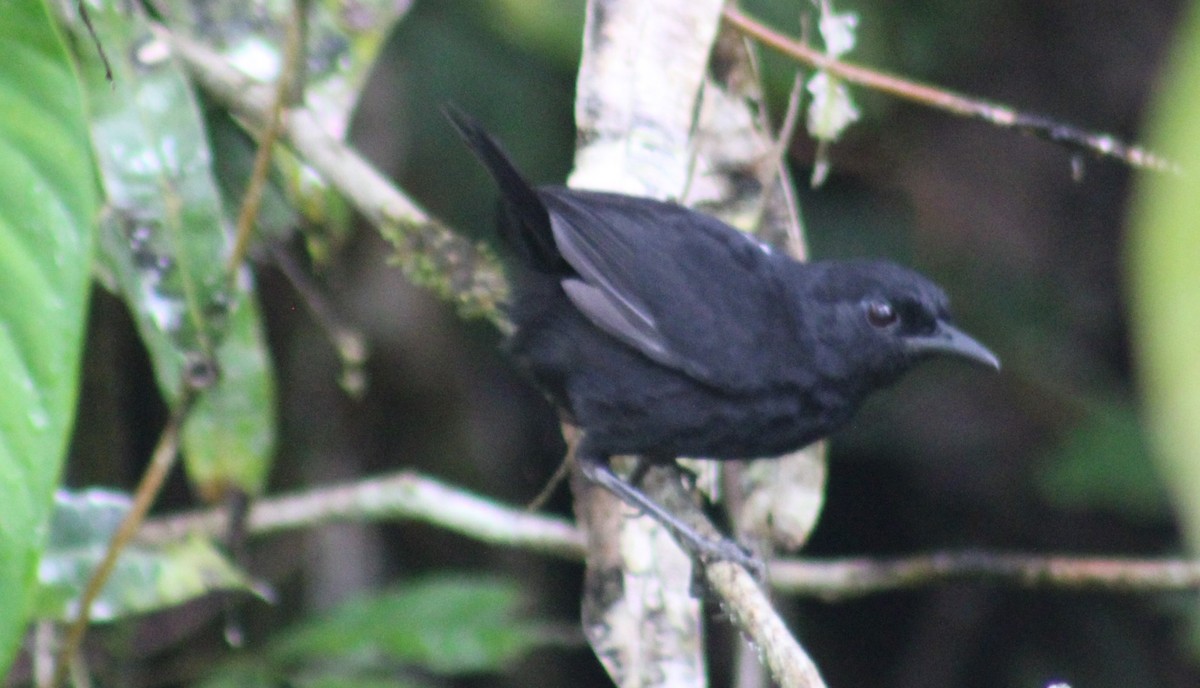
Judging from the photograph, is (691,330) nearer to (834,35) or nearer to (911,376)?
(834,35)

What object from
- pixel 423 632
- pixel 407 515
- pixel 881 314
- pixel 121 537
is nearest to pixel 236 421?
pixel 121 537

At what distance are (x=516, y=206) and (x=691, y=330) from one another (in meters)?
0.47

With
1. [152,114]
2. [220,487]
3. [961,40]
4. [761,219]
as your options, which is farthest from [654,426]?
[961,40]

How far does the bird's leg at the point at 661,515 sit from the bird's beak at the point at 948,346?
0.60 meters

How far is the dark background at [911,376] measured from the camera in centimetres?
432

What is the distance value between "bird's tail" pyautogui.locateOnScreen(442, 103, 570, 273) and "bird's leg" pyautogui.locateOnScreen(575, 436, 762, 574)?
44cm

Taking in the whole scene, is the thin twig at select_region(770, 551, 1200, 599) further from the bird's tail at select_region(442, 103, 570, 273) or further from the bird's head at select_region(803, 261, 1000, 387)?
the bird's tail at select_region(442, 103, 570, 273)

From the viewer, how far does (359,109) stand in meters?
4.43

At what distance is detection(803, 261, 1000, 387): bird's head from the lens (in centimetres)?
288

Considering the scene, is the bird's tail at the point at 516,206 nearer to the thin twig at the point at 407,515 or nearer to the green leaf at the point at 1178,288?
the thin twig at the point at 407,515

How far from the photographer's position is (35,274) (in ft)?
6.43

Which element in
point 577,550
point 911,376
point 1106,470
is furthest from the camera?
point 911,376

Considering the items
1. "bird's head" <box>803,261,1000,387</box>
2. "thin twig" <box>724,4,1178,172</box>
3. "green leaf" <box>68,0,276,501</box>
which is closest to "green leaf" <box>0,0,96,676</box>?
"green leaf" <box>68,0,276,501</box>

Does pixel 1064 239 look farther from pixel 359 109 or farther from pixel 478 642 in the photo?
pixel 478 642
